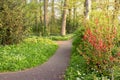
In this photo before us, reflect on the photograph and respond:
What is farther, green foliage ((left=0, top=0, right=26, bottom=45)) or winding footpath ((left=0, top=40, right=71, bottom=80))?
green foliage ((left=0, top=0, right=26, bottom=45))

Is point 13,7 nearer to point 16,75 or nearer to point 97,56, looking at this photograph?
point 16,75

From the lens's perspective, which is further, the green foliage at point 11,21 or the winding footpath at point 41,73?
the green foliage at point 11,21

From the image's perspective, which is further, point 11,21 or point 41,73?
point 11,21

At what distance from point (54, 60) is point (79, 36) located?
2376mm

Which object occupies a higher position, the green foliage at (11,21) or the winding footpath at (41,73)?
the green foliage at (11,21)

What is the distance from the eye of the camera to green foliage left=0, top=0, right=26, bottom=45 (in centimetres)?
1487

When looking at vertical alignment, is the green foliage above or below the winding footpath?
above

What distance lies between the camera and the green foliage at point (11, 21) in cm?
1487

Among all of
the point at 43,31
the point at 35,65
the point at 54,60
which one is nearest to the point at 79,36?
the point at 54,60

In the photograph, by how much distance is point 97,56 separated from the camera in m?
8.23

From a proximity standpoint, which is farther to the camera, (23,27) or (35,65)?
(23,27)

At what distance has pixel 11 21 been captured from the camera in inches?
595

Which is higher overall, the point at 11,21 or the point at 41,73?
the point at 11,21

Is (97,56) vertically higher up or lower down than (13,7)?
lower down
